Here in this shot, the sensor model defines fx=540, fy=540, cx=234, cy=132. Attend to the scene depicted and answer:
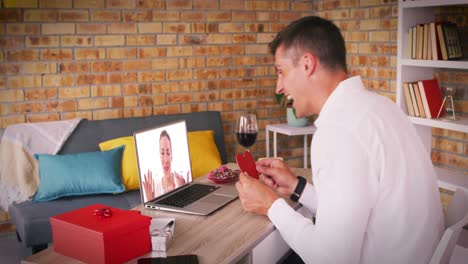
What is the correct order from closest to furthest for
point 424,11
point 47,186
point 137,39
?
point 47,186
point 424,11
point 137,39

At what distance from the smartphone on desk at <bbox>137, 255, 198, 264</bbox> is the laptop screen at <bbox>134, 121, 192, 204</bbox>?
0.48m

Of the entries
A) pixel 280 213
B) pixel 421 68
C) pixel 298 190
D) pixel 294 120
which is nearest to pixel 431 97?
pixel 421 68

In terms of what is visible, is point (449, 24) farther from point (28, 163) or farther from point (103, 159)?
point (28, 163)

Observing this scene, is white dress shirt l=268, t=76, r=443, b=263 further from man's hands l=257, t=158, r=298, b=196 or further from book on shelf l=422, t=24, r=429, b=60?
book on shelf l=422, t=24, r=429, b=60

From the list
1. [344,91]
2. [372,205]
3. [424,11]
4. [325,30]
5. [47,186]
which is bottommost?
[47,186]

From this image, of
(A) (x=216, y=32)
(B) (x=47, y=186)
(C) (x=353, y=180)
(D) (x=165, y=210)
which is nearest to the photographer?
(C) (x=353, y=180)

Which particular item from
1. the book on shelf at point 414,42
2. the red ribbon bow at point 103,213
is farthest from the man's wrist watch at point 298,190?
the book on shelf at point 414,42

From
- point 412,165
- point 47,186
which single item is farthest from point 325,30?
point 47,186

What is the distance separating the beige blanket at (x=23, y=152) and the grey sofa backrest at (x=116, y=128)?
0.24ft

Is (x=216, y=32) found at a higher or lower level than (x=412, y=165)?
higher

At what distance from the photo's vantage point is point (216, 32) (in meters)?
4.29

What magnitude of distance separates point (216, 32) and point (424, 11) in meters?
1.57

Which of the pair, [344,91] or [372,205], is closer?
[372,205]

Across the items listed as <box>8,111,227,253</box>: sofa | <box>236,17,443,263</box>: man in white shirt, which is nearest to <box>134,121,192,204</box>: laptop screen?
<box>236,17,443,263</box>: man in white shirt
